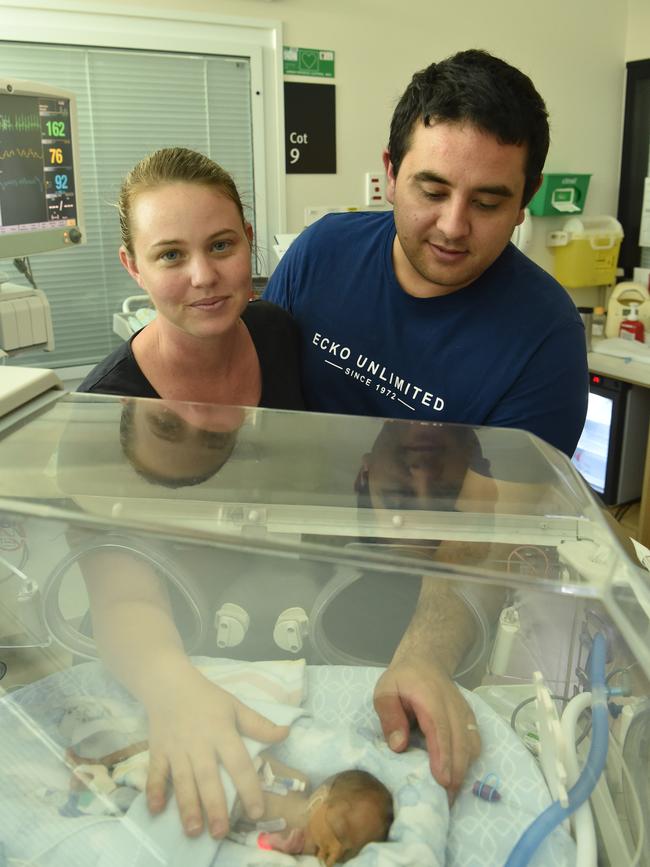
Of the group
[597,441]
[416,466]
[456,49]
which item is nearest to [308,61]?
[456,49]

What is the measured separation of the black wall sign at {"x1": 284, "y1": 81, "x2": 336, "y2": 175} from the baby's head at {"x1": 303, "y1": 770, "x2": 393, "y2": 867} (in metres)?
2.90

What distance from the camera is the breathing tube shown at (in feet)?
2.61

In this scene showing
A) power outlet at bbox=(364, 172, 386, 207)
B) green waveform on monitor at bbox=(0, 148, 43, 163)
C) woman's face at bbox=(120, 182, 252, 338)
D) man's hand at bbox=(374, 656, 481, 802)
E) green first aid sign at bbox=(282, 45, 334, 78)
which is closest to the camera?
man's hand at bbox=(374, 656, 481, 802)

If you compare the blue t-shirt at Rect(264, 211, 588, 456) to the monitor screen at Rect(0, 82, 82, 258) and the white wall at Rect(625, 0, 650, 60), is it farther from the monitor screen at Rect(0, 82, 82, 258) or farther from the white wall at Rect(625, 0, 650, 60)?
the white wall at Rect(625, 0, 650, 60)

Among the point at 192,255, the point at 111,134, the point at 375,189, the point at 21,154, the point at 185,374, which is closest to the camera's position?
the point at 192,255

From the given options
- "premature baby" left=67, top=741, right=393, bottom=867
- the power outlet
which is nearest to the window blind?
the power outlet

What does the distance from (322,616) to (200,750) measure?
0.20 m

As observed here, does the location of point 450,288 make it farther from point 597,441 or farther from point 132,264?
point 597,441

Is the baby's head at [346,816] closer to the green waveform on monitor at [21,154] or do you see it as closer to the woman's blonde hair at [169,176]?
the woman's blonde hair at [169,176]

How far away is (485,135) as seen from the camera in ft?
3.80

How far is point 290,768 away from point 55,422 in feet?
1.70

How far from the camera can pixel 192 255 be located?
44.1 inches

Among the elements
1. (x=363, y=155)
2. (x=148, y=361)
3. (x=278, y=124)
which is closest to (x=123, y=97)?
(x=278, y=124)

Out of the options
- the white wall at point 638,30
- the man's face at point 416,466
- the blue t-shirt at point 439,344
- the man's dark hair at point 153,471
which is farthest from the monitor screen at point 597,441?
the man's dark hair at point 153,471
